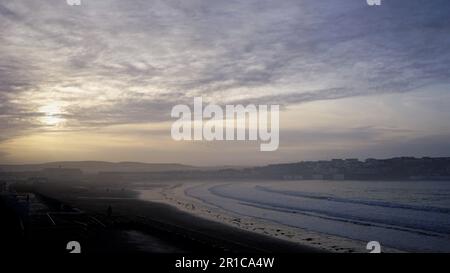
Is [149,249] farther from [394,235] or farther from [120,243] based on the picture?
[394,235]

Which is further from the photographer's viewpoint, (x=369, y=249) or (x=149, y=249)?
(x=369, y=249)

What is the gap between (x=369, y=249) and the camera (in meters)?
22.9
